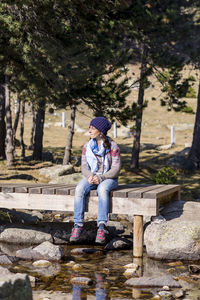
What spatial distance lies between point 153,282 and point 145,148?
20538mm

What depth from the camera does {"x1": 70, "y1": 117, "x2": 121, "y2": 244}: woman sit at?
7516 millimetres

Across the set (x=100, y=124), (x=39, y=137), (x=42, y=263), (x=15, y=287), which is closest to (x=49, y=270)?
(x=42, y=263)

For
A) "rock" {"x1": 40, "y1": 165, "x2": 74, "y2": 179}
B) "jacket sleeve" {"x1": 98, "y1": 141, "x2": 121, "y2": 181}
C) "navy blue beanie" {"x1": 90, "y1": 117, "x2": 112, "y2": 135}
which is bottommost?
"rock" {"x1": 40, "y1": 165, "x2": 74, "y2": 179}

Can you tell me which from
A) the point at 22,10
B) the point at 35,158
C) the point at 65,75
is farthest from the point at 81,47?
the point at 35,158

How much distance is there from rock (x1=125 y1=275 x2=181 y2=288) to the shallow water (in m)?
0.10

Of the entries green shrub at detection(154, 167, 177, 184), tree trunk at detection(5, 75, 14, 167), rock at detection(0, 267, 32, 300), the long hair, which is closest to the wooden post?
the long hair

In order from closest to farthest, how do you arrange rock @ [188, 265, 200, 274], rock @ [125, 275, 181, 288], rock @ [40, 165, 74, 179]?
1. rock @ [125, 275, 181, 288]
2. rock @ [188, 265, 200, 274]
3. rock @ [40, 165, 74, 179]

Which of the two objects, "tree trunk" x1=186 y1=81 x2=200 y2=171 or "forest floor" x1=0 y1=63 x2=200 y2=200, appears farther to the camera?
"tree trunk" x1=186 y1=81 x2=200 y2=171

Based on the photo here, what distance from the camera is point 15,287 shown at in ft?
12.7

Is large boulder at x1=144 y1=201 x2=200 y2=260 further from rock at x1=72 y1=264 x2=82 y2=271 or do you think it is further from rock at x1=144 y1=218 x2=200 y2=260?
rock at x1=72 y1=264 x2=82 y2=271

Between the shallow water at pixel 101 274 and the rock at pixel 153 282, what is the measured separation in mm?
101

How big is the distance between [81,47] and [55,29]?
1122 mm

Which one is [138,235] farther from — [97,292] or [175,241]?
[97,292]

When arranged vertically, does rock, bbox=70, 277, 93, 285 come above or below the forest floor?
below
